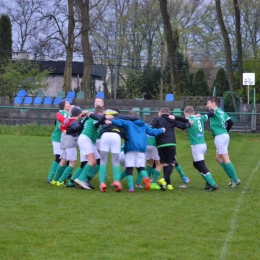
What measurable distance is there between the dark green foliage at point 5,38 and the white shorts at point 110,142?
35.3 metres

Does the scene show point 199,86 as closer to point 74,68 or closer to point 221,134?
point 74,68

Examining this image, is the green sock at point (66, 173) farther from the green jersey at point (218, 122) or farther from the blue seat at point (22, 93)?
the blue seat at point (22, 93)

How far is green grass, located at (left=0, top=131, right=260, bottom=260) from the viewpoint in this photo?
6652 millimetres

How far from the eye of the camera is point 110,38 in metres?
58.9

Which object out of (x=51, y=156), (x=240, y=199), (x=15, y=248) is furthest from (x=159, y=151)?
(x=51, y=156)

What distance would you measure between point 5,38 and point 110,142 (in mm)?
36808

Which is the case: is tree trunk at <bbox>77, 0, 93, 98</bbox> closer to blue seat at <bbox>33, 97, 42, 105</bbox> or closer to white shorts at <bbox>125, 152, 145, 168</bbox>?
blue seat at <bbox>33, 97, 42, 105</bbox>

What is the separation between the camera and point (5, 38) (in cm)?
4584

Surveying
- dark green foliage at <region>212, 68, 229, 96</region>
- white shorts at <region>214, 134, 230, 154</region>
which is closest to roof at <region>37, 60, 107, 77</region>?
dark green foliage at <region>212, 68, 229, 96</region>

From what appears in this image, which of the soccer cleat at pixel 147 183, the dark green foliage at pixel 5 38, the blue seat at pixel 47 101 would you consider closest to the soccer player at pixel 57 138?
the soccer cleat at pixel 147 183

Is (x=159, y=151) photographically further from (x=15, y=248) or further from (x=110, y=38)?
(x=110, y=38)

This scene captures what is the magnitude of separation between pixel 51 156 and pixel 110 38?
4155 centimetres

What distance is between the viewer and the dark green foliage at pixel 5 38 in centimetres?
4509

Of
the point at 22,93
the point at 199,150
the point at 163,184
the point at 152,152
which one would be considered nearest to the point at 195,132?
the point at 199,150
